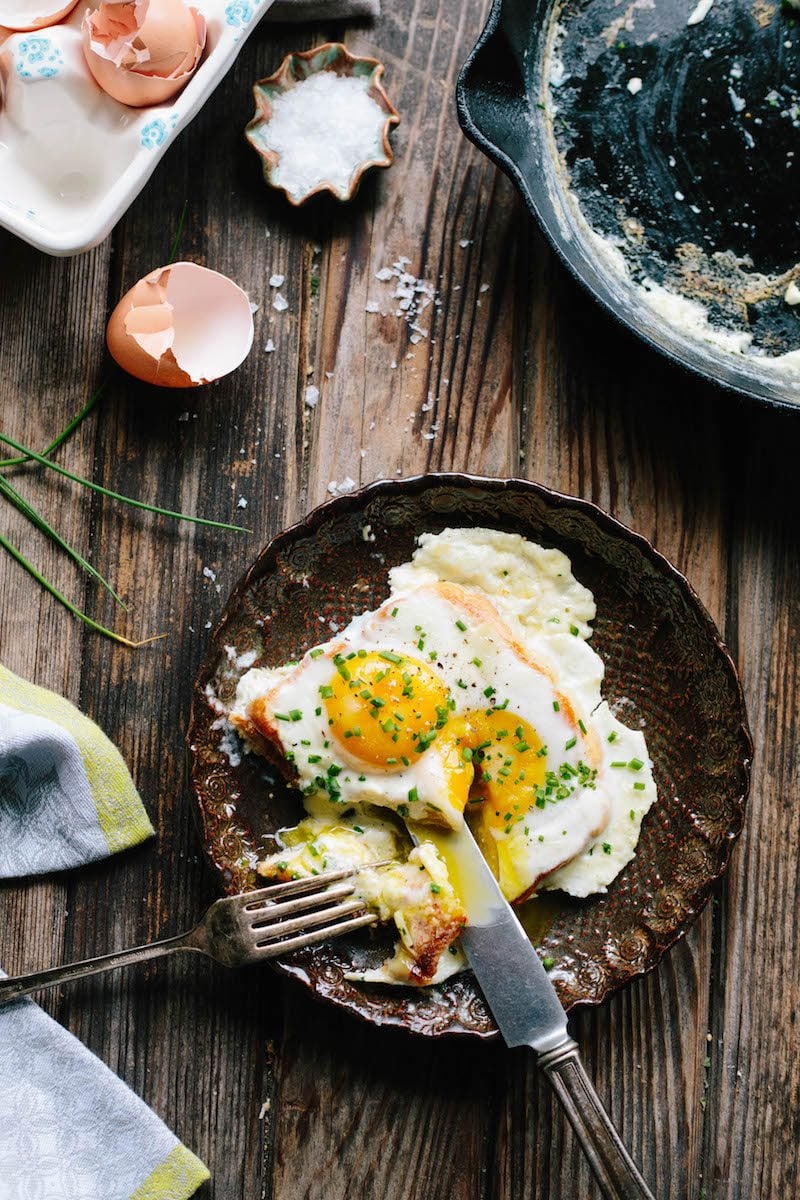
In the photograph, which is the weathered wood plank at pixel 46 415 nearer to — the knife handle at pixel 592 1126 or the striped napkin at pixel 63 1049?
the striped napkin at pixel 63 1049

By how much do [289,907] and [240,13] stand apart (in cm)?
156

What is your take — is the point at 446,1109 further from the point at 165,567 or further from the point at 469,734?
the point at 165,567

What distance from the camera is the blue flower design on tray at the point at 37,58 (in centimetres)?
190

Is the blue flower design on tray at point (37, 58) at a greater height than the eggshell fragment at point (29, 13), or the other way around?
the eggshell fragment at point (29, 13)

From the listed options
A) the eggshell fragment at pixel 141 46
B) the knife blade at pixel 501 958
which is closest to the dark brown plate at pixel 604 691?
the knife blade at pixel 501 958

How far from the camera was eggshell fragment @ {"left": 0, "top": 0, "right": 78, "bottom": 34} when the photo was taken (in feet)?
6.37

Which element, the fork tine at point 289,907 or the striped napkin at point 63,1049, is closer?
the fork tine at point 289,907

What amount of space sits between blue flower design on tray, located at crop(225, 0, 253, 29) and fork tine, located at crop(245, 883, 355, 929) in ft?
5.00

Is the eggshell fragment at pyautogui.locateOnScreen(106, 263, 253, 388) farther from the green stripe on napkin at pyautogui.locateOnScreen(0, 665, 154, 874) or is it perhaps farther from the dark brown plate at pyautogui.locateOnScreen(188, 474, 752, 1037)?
the green stripe on napkin at pyautogui.locateOnScreen(0, 665, 154, 874)

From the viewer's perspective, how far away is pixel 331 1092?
80.4 inches

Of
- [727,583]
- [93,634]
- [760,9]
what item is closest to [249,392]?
[93,634]

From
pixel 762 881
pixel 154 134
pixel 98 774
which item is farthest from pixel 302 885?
pixel 154 134

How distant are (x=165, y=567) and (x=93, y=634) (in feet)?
0.63

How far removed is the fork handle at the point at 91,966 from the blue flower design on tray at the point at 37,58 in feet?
5.02
